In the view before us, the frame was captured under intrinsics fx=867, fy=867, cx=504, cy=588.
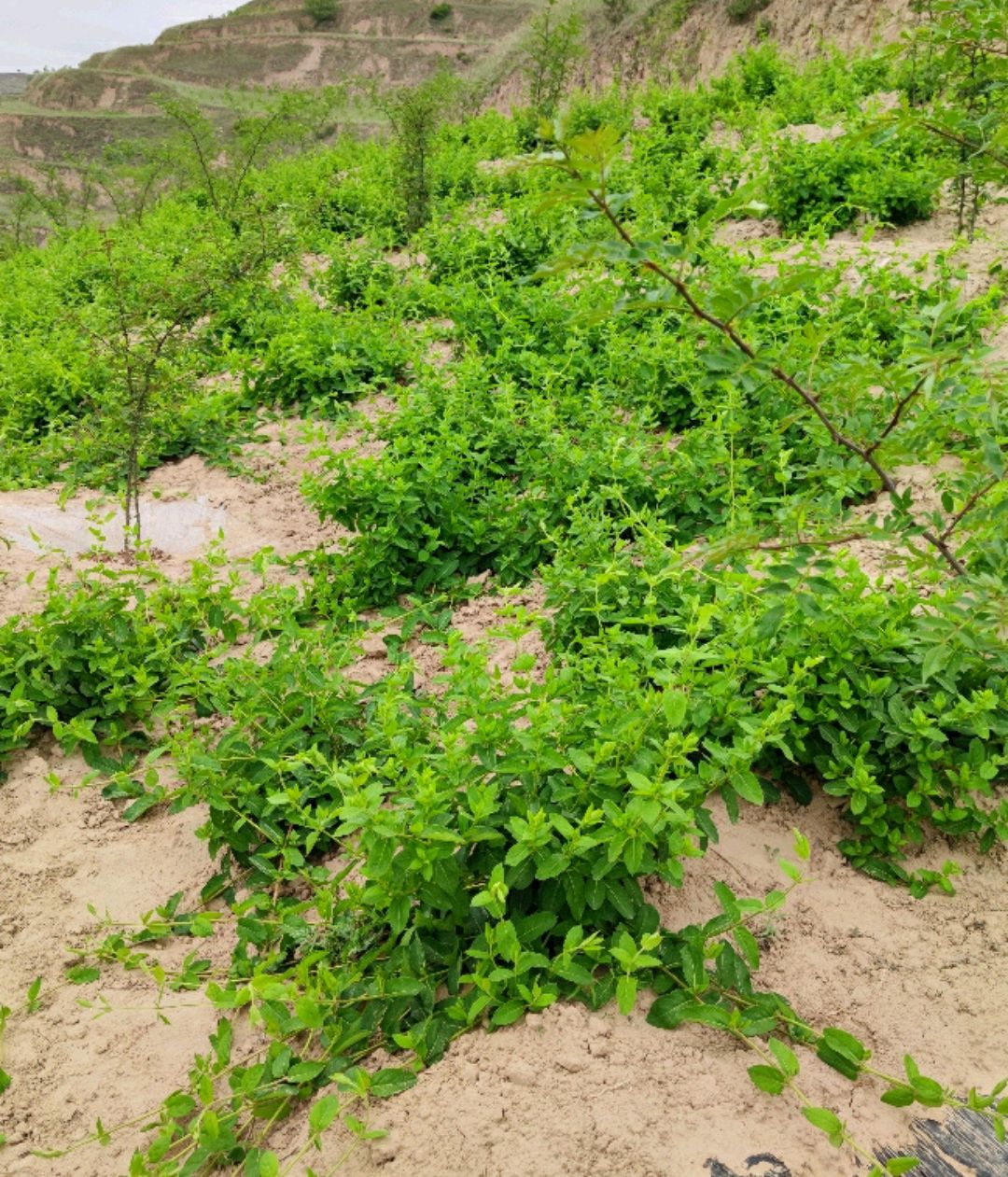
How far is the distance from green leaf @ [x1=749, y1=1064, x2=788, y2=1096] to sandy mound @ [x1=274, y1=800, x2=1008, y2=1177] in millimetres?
59

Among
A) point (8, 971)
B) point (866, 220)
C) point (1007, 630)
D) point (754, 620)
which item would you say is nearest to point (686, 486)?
point (754, 620)

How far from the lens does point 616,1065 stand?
6.23 ft

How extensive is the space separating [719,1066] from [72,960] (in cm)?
203

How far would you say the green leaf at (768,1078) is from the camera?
178 centimetres

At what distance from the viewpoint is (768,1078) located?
5.85 feet

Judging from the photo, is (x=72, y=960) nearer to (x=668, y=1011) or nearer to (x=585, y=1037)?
(x=585, y=1037)

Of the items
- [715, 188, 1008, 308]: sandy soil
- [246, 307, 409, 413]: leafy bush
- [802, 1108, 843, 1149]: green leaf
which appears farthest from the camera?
[246, 307, 409, 413]: leafy bush

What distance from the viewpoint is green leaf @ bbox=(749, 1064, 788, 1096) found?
70.0 inches

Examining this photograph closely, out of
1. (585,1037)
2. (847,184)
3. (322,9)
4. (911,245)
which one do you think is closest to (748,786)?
(585,1037)

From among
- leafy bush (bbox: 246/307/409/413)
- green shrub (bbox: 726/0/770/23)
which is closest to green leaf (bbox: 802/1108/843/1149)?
leafy bush (bbox: 246/307/409/413)

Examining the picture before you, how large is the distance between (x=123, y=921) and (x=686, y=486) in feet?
9.77

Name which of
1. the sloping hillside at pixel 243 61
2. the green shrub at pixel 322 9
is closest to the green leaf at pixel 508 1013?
the sloping hillside at pixel 243 61

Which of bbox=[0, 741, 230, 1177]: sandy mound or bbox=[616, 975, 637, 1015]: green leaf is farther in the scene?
bbox=[0, 741, 230, 1177]: sandy mound

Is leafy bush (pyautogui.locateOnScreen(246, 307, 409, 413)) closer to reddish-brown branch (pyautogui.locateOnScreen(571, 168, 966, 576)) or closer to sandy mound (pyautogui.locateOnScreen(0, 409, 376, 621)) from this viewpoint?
sandy mound (pyautogui.locateOnScreen(0, 409, 376, 621))
